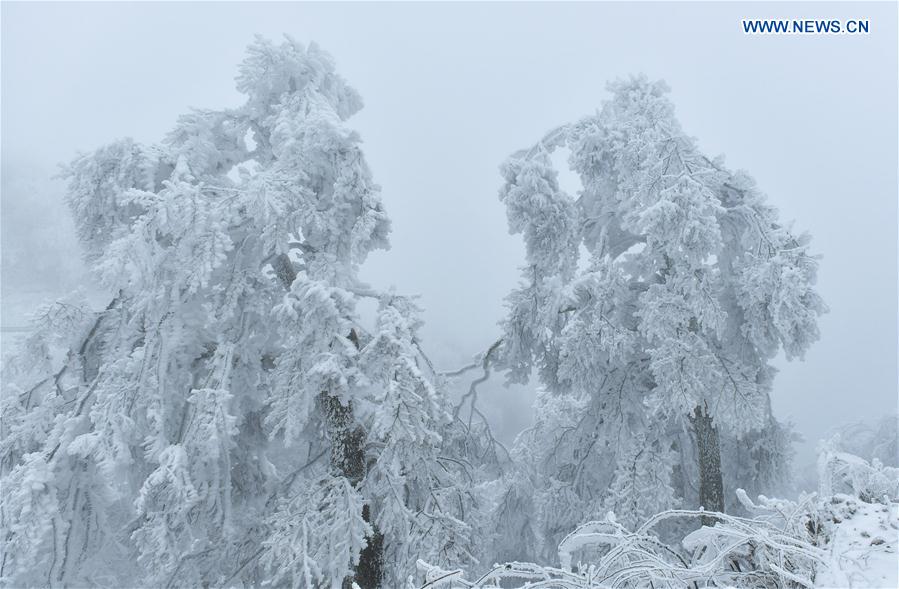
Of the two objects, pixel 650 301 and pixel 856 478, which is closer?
pixel 856 478

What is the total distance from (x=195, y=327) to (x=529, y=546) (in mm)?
6675

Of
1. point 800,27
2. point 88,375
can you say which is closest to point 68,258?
point 88,375

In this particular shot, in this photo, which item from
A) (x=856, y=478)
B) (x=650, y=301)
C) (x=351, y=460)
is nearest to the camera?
(x=856, y=478)

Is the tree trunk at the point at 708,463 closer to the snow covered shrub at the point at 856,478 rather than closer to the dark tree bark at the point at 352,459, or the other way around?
the dark tree bark at the point at 352,459

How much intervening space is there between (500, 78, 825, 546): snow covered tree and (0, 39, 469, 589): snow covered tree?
212 cm

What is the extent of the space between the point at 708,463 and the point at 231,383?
245 inches

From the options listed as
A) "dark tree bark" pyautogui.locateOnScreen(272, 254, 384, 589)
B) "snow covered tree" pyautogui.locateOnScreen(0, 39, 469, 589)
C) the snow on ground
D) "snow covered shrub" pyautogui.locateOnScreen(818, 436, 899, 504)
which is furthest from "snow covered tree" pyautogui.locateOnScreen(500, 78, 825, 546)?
the snow on ground

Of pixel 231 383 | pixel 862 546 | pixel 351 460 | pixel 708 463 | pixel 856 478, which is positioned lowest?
pixel 862 546

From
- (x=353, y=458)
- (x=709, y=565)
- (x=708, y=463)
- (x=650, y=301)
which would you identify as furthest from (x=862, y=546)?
→ (x=708, y=463)

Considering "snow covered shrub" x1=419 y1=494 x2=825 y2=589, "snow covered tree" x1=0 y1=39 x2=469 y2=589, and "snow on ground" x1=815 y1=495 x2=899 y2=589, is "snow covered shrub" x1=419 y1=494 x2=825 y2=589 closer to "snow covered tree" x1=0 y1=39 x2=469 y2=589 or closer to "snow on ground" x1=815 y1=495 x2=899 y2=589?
"snow on ground" x1=815 y1=495 x2=899 y2=589

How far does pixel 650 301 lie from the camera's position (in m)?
7.35

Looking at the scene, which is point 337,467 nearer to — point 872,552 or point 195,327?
point 195,327

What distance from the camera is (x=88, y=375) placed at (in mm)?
7016

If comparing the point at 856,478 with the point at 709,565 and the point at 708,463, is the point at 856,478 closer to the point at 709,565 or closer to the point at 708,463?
the point at 709,565
